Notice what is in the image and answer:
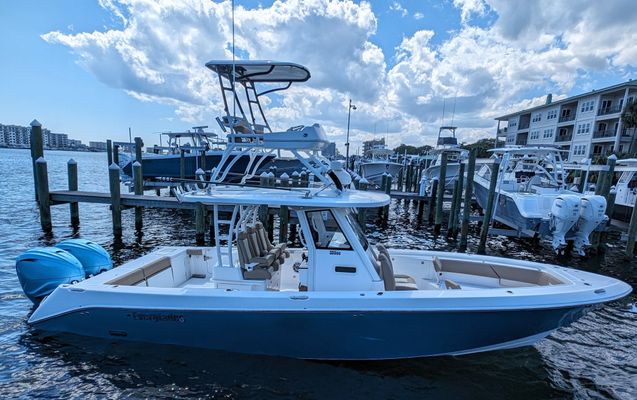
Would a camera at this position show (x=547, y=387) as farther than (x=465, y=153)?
No

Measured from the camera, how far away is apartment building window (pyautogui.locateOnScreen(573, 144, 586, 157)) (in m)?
32.5

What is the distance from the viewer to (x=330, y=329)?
4.21 meters

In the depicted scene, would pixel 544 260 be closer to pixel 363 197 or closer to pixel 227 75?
pixel 363 197

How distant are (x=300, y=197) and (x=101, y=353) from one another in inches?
142

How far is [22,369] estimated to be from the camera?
4527mm

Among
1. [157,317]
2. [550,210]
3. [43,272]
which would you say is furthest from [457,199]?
Result: [43,272]

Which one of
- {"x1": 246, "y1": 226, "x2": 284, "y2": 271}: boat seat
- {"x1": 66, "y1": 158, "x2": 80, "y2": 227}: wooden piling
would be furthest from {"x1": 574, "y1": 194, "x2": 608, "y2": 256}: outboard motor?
{"x1": 66, "y1": 158, "x2": 80, "y2": 227}: wooden piling

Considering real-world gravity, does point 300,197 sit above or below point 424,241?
above

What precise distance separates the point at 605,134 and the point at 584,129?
2.02 meters

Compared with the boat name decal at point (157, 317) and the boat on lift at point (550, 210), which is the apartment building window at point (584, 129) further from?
the boat name decal at point (157, 317)

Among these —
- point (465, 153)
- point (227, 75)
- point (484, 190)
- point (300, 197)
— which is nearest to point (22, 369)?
point (300, 197)

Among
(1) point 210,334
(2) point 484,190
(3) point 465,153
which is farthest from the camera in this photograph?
(3) point 465,153

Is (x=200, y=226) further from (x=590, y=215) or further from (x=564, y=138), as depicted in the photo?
(x=564, y=138)

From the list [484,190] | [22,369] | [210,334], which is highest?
[484,190]
